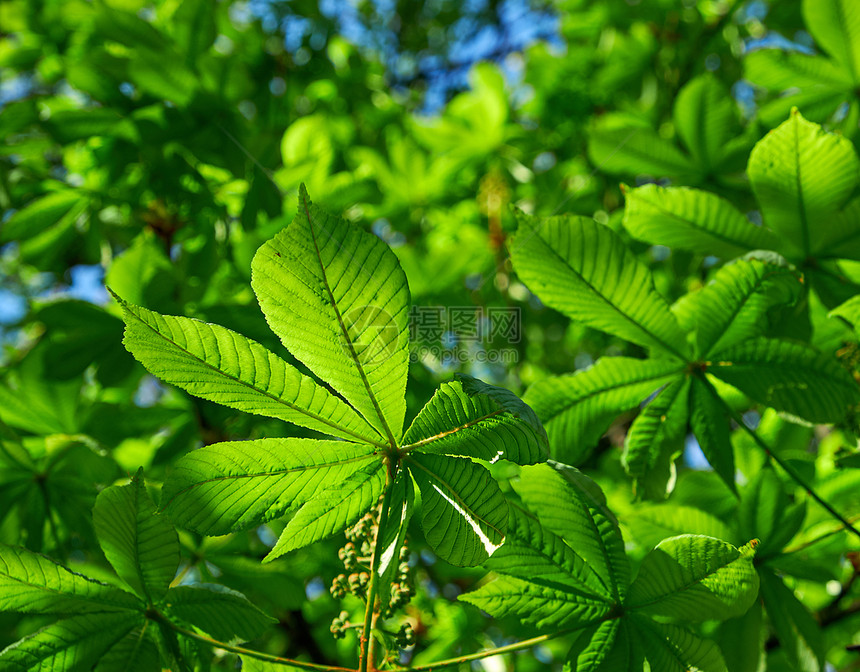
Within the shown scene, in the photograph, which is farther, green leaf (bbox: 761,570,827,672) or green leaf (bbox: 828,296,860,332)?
green leaf (bbox: 761,570,827,672)

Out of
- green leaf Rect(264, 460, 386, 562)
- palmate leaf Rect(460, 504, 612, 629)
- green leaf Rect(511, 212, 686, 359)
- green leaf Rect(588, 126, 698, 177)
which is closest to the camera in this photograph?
→ green leaf Rect(264, 460, 386, 562)

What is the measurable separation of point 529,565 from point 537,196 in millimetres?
2280

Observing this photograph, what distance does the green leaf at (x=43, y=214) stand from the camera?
2.17 metres

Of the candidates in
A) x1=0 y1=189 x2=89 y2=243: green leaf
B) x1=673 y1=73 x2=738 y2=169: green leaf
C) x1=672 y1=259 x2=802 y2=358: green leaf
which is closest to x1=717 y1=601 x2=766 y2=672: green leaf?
x1=672 y1=259 x2=802 y2=358: green leaf

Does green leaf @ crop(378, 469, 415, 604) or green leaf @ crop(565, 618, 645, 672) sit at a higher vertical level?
green leaf @ crop(378, 469, 415, 604)

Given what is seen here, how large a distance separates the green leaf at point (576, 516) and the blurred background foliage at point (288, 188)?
15.8 inches

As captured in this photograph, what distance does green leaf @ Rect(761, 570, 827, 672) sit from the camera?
1436 mm

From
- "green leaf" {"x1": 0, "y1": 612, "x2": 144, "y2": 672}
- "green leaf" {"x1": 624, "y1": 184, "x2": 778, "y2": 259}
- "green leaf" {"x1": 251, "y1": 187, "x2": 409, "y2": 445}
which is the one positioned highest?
"green leaf" {"x1": 624, "y1": 184, "x2": 778, "y2": 259}

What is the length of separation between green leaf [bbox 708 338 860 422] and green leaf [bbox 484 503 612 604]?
498 mm

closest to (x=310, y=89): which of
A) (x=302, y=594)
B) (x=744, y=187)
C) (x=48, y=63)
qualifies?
(x=48, y=63)

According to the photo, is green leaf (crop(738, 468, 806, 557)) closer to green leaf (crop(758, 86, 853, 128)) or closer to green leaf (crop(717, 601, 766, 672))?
green leaf (crop(717, 601, 766, 672))

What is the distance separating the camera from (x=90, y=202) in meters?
2.29

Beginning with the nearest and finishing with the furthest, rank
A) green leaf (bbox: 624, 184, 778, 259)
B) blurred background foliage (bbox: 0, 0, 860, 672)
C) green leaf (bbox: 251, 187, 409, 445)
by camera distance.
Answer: green leaf (bbox: 251, 187, 409, 445) → green leaf (bbox: 624, 184, 778, 259) → blurred background foliage (bbox: 0, 0, 860, 672)

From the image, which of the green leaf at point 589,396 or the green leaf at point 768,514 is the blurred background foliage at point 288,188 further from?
the green leaf at point 589,396
